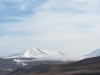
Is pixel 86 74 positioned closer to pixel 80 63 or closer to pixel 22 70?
pixel 80 63

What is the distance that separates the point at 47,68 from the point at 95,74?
90.5m

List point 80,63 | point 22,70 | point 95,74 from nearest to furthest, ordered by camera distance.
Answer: point 95,74 → point 80,63 → point 22,70

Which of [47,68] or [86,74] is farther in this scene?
[47,68]

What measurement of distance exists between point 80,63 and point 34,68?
40.9m

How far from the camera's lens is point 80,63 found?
A: 166125mm

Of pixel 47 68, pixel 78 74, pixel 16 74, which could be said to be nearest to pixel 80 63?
pixel 47 68

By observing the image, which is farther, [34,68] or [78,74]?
[34,68]

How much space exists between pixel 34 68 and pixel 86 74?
109544mm

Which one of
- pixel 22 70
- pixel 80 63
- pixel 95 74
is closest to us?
pixel 95 74

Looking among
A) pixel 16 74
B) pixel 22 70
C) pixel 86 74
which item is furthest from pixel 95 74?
pixel 22 70

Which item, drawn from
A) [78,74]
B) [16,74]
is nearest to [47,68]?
[16,74]

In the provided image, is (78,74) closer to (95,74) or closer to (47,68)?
(95,74)

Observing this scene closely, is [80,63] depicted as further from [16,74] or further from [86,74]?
[86,74]

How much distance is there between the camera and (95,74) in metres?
84.8
